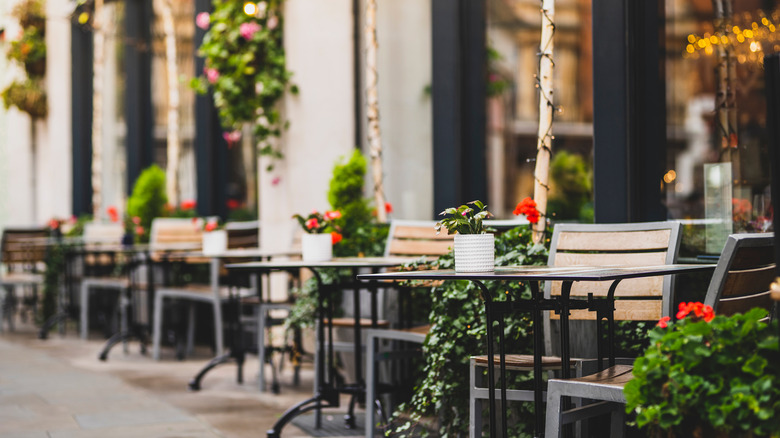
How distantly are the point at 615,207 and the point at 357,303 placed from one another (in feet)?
4.23

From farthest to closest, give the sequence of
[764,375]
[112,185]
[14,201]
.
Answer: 1. [14,201]
2. [112,185]
3. [764,375]

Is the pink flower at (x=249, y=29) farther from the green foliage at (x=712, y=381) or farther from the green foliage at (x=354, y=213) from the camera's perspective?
the green foliage at (x=712, y=381)

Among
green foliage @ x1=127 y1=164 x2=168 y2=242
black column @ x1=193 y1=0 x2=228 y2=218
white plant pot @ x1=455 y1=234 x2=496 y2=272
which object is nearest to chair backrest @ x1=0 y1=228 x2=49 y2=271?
green foliage @ x1=127 y1=164 x2=168 y2=242

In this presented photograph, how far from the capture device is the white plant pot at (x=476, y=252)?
3.46 metres

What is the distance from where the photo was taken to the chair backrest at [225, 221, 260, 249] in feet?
24.6

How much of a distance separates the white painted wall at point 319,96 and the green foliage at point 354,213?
44.7 inches

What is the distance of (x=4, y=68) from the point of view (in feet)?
52.1

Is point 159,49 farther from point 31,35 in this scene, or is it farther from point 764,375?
point 764,375

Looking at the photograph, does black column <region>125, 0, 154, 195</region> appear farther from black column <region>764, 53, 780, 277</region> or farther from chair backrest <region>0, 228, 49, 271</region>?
black column <region>764, 53, 780, 277</region>

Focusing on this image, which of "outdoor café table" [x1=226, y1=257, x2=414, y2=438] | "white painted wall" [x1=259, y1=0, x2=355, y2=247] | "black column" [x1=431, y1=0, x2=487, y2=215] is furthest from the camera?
"white painted wall" [x1=259, y1=0, x2=355, y2=247]

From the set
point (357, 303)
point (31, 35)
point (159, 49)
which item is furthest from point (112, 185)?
point (357, 303)

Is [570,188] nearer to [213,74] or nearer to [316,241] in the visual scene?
[316,241]

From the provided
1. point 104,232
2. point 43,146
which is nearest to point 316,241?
point 104,232

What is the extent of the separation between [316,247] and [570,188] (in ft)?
7.12
